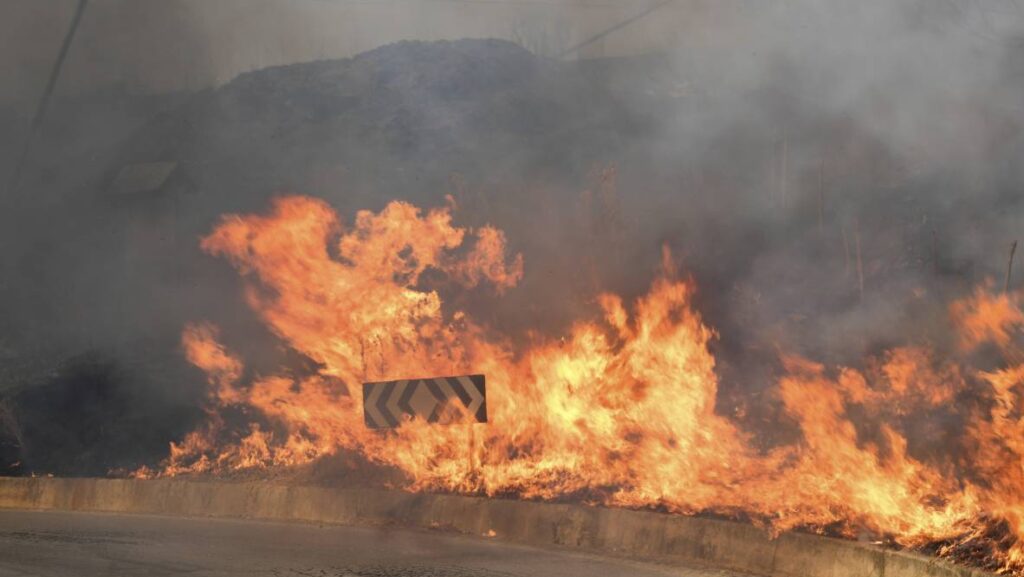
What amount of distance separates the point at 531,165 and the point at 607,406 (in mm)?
14306

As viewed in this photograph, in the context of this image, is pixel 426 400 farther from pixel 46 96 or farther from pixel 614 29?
pixel 46 96

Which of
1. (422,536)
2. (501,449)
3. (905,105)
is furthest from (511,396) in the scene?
(905,105)

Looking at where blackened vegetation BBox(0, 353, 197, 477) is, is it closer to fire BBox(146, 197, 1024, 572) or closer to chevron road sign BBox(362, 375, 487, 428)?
fire BBox(146, 197, 1024, 572)

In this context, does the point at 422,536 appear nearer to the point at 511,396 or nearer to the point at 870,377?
the point at 511,396

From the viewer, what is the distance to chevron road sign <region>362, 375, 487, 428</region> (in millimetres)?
9734

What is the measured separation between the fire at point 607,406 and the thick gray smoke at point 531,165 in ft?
4.47

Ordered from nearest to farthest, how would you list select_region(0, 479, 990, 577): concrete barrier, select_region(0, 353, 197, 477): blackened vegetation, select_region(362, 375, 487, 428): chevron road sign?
select_region(0, 479, 990, 577): concrete barrier < select_region(362, 375, 487, 428): chevron road sign < select_region(0, 353, 197, 477): blackened vegetation

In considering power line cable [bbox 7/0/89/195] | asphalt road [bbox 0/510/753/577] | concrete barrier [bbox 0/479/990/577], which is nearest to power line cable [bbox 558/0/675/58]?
power line cable [bbox 7/0/89/195]

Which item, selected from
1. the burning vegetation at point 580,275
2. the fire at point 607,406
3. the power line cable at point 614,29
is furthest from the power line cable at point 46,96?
the fire at point 607,406

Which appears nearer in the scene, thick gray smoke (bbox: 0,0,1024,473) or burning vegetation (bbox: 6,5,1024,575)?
burning vegetation (bbox: 6,5,1024,575)

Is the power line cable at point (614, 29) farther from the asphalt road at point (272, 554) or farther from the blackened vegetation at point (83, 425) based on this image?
the asphalt road at point (272, 554)

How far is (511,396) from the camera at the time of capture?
32.7ft

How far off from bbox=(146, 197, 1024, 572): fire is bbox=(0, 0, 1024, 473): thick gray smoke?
4.47 feet

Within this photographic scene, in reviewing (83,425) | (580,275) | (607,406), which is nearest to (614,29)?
(580,275)
